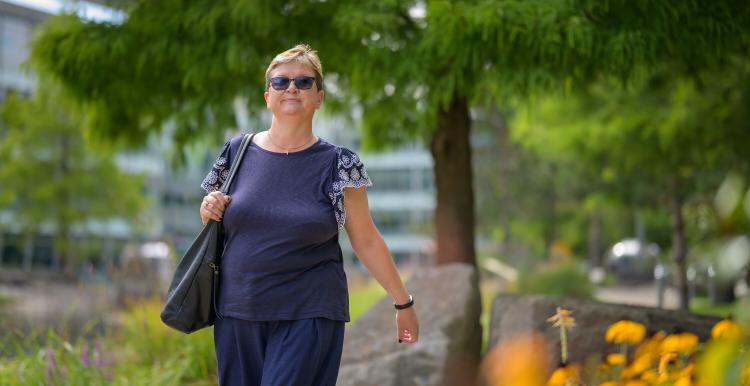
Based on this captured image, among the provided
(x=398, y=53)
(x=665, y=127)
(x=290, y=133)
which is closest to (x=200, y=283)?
(x=290, y=133)

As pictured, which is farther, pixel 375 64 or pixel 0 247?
pixel 0 247

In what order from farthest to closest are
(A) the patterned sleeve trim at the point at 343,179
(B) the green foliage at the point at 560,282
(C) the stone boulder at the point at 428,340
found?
(B) the green foliage at the point at 560,282, (C) the stone boulder at the point at 428,340, (A) the patterned sleeve trim at the point at 343,179

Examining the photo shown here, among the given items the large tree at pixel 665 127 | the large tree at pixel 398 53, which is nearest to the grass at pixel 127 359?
the large tree at pixel 398 53

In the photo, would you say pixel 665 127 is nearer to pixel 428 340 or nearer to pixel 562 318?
pixel 428 340

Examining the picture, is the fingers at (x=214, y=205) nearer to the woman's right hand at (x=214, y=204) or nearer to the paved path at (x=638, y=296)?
the woman's right hand at (x=214, y=204)

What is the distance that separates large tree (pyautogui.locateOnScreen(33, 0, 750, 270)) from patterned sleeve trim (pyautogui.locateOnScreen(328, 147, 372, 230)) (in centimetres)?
302

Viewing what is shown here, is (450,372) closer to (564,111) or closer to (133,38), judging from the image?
(133,38)

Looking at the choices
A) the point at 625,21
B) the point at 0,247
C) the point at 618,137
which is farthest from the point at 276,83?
the point at 0,247

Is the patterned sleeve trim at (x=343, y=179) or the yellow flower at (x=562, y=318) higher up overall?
the patterned sleeve trim at (x=343, y=179)

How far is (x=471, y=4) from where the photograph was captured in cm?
630

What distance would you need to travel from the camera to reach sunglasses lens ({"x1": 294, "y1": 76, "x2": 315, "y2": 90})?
3.05m

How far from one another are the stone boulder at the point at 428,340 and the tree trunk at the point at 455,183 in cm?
189

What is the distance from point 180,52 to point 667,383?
17.3 ft

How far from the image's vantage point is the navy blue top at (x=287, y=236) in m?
2.95
